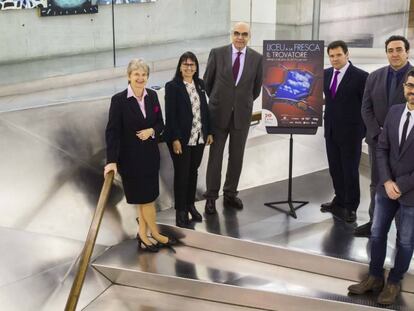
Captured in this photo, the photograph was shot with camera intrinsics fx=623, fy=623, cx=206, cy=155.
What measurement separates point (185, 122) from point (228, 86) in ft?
1.98

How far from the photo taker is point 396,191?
4.16 metres

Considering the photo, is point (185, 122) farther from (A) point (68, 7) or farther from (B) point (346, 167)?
(A) point (68, 7)

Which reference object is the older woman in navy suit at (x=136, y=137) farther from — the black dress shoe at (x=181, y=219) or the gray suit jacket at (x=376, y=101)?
the gray suit jacket at (x=376, y=101)

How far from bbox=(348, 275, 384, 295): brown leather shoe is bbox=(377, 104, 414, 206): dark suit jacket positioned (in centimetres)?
70

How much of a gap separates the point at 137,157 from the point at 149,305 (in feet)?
3.92

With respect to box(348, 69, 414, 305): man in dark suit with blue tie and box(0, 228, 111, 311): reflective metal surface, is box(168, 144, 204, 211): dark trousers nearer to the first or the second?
box(0, 228, 111, 311): reflective metal surface

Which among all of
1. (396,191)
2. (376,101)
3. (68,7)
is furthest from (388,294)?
(68,7)

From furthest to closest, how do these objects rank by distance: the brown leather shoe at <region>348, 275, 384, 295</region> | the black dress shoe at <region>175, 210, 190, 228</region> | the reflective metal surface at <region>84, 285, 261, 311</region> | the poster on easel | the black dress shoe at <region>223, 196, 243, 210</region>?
the black dress shoe at <region>223, 196, 243, 210</region>, the black dress shoe at <region>175, 210, 190, 228</region>, the poster on easel, the reflective metal surface at <region>84, 285, 261, 311</region>, the brown leather shoe at <region>348, 275, 384, 295</region>

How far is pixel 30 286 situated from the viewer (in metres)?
4.86

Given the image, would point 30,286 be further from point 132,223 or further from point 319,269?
point 319,269

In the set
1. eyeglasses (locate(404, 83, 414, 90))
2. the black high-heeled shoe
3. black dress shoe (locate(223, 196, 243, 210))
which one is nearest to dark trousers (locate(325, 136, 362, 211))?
black dress shoe (locate(223, 196, 243, 210))

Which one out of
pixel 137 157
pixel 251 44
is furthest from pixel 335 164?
pixel 251 44

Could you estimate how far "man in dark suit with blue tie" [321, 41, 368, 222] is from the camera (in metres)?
5.22

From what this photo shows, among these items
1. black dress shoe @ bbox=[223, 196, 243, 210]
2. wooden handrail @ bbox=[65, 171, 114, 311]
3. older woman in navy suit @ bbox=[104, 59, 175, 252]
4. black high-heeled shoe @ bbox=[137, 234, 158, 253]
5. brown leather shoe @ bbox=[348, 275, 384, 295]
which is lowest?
black high-heeled shoe @ bbox=[137, 234, 158, 253]
